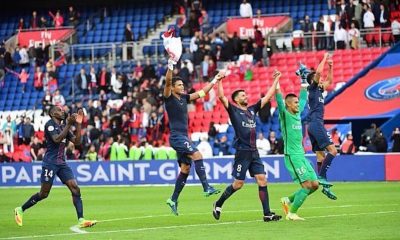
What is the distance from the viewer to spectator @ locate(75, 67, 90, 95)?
47594 millimetres

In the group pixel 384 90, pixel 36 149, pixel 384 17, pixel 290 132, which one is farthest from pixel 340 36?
pixel 290 132

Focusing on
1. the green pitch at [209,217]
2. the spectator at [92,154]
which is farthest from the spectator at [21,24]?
the green pitch at [209,217]

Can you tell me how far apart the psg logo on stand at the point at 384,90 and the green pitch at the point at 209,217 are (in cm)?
763

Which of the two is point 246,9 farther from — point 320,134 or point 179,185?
point 179,185

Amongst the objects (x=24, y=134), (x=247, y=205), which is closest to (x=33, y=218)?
(x=247, y=205)

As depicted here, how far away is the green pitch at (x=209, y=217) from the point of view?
16.8m

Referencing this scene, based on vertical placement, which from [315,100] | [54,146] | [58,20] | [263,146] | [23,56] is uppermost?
[58,20]

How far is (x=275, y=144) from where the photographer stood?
36688mm

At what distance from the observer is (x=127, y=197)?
96.7ft

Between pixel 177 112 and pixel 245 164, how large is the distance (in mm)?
2047

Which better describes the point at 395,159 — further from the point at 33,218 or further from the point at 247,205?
the point at 33,218

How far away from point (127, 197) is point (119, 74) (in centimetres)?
1812

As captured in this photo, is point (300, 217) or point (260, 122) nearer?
point (300, 217)

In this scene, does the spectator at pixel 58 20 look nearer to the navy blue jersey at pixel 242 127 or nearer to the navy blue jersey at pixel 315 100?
the navy blue jersey at pixel 315 100
